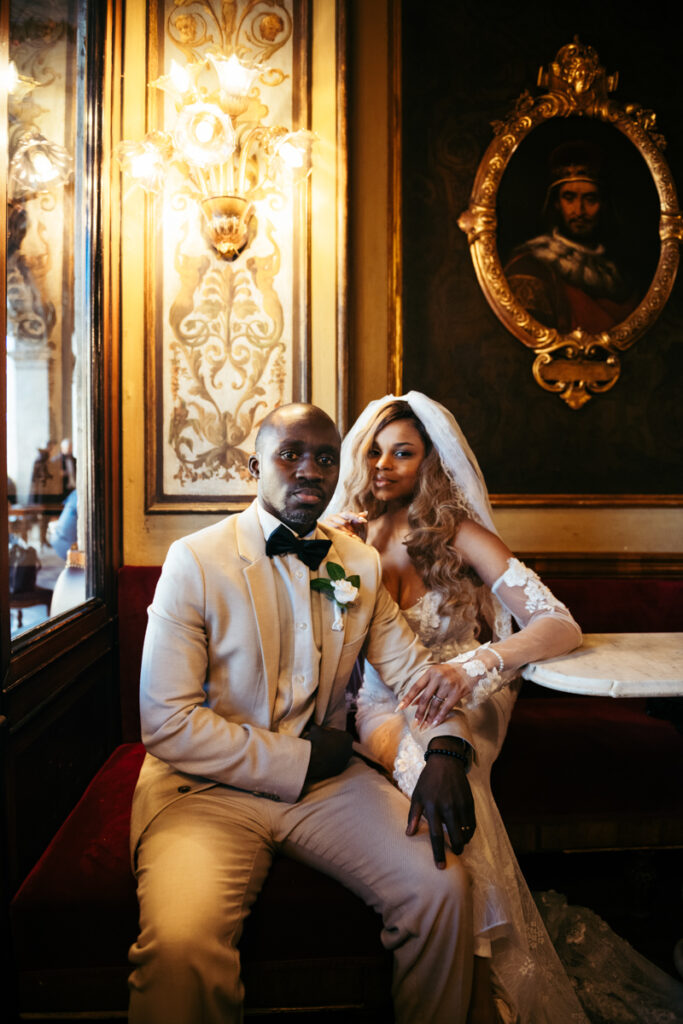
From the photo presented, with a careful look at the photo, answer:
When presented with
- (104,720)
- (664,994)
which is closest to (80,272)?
(104,720)

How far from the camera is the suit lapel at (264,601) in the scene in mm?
2062

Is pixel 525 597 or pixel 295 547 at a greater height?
pixel 295 547

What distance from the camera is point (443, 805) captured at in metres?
1.87

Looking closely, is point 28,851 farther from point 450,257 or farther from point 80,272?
point 450,257

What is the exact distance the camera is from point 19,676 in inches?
81.4

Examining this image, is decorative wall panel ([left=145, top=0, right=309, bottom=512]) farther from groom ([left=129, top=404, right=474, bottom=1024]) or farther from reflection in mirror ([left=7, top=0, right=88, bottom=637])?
groom ([left=129, top=404, right=474, bottom=1024])

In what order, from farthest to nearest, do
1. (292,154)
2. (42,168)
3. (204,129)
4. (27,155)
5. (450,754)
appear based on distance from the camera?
1. (292,154)
2. (204,129)
3. (42,168)
4. (27,155)
5. (450,754)

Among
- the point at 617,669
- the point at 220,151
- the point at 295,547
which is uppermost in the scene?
the point at 220,151

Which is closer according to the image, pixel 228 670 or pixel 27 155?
pixel 228 670

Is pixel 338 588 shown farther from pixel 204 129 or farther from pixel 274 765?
pixel 204 129

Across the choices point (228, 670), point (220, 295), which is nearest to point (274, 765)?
point (228, 670)

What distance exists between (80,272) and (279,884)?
250cm

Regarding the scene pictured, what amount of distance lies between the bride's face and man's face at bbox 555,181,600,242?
1.68 m

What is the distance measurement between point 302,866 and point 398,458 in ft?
5.08
